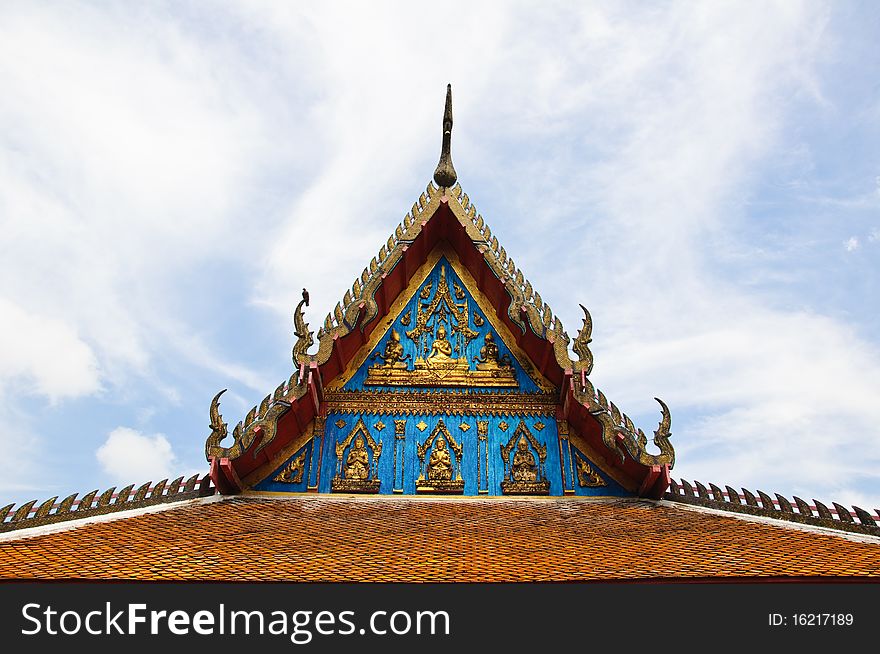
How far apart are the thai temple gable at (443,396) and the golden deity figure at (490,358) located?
0.04 feet

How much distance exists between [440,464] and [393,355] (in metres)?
1.39

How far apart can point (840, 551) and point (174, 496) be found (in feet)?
17.5

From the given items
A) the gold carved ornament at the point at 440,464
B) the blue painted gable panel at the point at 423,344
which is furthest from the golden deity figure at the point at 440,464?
the blue painted gable panel at the point at 423,344

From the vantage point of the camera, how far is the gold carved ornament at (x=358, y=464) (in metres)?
6.56

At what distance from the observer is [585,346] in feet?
22.7

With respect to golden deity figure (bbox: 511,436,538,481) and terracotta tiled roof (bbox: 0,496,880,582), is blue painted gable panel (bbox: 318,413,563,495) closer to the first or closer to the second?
golden deity figure (bbox: 511,436,538,481)

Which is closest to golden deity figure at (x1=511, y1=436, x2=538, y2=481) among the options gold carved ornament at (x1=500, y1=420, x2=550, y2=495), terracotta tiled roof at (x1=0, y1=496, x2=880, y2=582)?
gold carved ornament at (x1=500, y1=420, x2=550, y2=495)

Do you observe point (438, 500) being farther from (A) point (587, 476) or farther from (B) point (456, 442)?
(A) point (587, 476)

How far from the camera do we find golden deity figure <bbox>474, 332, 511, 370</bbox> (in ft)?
24.5

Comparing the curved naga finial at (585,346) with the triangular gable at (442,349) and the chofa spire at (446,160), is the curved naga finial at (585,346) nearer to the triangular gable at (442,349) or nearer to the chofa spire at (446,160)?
the triangular gable at (442,349)

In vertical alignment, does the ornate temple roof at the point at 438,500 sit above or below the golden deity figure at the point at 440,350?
below

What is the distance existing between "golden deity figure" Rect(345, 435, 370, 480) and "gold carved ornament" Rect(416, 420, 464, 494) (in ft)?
1.69

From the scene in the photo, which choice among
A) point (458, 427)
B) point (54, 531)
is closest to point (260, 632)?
point (54, 531)

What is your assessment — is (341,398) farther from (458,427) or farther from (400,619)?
(400,619)
